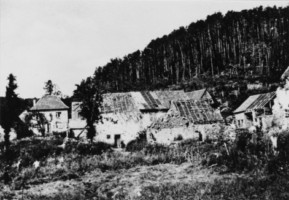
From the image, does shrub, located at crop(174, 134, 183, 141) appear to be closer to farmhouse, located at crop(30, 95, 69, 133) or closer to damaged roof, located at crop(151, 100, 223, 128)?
damaged roof, located at crop(151, 100, 223, 128)

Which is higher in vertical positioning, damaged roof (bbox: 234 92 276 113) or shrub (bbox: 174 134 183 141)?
damaged roof (bbox: 234 92 276 113)

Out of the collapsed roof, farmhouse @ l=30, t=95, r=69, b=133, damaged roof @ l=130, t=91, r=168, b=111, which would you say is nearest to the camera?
the collapsed roof

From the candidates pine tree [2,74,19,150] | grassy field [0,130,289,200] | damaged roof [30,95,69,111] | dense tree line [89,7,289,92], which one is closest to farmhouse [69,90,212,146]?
damaged roof [30,95,69,111]

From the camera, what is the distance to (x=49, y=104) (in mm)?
50094

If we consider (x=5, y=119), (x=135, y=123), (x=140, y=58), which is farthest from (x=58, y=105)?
(x=140, y=58)

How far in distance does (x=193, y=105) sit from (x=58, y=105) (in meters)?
25.0

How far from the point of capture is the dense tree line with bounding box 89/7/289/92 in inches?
3118

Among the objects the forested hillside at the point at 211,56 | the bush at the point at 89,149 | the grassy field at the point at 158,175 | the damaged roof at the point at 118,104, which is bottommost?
the grassy field at the point at 158,175

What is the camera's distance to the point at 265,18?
91938mm

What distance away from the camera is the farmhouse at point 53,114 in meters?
49.0

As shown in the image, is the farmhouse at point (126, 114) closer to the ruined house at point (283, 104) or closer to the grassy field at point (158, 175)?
the ruined house at point (283, 104)

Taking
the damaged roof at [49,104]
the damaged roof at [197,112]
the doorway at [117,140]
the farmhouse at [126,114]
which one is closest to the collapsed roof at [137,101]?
the farmhouse at [126,114]

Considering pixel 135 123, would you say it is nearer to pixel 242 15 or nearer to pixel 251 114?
pixel 251 114

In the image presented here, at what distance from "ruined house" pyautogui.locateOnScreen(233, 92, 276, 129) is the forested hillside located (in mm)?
20752
